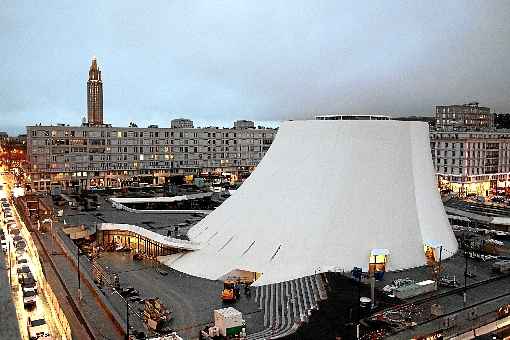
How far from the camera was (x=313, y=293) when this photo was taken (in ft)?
86.7

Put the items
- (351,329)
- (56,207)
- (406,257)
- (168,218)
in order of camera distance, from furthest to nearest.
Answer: (56,207), (168,218), (406,257), (351,329)

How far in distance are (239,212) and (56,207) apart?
29597 millimetres

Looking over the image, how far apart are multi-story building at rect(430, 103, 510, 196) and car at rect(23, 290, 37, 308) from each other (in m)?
66.1

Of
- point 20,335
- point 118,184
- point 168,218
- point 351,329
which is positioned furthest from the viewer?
point 118,184

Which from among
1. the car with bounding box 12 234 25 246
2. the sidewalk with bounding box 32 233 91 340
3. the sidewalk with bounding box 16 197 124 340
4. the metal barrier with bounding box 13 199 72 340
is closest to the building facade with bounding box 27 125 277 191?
the car with bounding box 12 234 25 246

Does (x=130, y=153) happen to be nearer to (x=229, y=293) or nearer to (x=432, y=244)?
(x=229, y=293)

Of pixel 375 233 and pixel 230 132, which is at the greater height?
pixel 230 132

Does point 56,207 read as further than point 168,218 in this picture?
Yes

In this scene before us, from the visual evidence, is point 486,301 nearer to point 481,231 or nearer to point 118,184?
point 481,231

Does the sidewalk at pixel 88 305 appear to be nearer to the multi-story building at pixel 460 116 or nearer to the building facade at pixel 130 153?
the building facade at pixel 130 153

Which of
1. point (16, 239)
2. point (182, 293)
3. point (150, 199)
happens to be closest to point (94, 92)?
point (150, 199)

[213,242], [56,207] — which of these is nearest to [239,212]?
[213,242]

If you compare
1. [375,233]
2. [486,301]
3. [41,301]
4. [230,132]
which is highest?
[230,132]

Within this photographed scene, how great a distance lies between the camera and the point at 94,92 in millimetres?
157250
